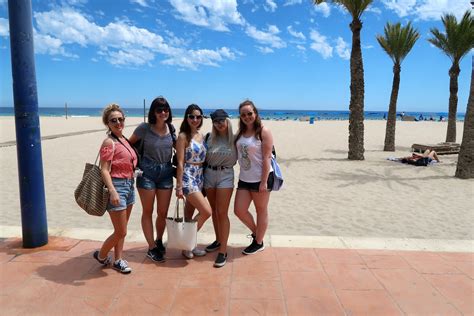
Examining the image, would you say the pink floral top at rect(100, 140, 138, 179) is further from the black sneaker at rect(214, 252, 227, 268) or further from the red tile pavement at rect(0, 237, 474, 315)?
the black sneaker at rect(214, 252, 227, 268)

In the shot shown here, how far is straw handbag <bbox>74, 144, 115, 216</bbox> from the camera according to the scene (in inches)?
128

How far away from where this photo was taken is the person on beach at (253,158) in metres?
3.65

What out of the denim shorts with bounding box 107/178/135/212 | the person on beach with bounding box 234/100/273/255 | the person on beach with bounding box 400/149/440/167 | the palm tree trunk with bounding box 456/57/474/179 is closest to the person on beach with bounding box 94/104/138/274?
the denim shorts with bounding box 107/178/135/212

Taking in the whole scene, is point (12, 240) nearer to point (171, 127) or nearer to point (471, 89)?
point (171, 127)

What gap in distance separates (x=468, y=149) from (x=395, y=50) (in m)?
7.54

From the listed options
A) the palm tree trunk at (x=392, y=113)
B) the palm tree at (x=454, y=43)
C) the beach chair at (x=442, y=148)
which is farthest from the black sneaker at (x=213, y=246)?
the palm tree at (x=454, y=43)

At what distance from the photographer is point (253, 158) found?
371cm

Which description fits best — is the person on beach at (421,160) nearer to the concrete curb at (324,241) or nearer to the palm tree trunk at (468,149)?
the palm tree trunk at (468,149)

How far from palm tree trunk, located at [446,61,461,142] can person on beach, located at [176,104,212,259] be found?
652 inches

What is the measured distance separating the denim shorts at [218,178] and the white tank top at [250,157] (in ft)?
0.58

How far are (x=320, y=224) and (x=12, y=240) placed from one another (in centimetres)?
409

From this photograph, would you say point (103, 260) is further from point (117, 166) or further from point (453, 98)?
point (453, 98)

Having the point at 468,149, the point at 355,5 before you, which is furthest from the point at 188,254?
the point at 355,5

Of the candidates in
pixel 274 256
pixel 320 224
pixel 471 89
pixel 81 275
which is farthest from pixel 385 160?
pixel 81 275
